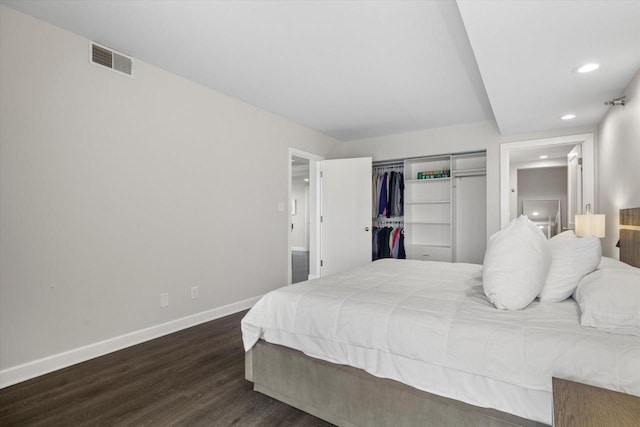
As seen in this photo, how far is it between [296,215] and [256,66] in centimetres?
713

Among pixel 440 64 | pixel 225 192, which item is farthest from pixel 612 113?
pixel 225 192

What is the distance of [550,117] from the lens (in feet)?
11.8

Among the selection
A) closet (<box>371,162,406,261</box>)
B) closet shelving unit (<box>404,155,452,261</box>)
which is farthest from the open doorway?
closet shelving unit (<box>404,155,452,261</box>)

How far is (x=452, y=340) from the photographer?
1.32 m

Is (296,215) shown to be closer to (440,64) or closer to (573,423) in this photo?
(440,64)

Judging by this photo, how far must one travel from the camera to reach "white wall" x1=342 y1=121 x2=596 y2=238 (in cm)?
438

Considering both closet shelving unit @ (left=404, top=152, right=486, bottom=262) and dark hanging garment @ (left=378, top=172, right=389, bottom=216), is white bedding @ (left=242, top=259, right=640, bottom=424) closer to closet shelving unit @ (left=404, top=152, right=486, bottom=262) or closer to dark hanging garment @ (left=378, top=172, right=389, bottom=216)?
closet shelving unit @ (left=404, top=152, right=486, bottom=262)

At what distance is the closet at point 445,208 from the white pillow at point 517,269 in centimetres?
338

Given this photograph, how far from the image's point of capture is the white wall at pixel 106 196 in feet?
7.00

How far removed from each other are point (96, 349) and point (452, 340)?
264cm

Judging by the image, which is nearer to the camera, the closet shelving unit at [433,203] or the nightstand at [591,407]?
the nightstand at [591,407]

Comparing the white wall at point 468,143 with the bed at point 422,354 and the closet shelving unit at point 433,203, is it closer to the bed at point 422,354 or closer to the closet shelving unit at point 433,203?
the closet shelving unit at point 433,203

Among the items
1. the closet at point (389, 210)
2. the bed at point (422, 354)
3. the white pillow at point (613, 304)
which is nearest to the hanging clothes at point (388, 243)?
the closet at point (389, 210)

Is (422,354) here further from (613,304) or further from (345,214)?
(345,214)
